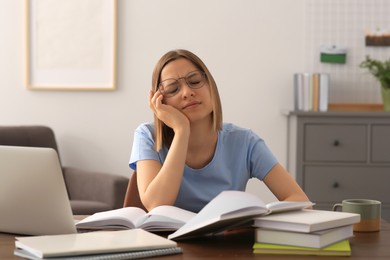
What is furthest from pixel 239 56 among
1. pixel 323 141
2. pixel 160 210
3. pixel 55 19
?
pixel 160 210

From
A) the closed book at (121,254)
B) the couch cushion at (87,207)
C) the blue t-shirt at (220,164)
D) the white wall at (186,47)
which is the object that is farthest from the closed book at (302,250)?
the white wall at (186,47)

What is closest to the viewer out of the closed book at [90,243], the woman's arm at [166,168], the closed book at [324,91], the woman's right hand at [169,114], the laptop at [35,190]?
the closed book at [90,243]

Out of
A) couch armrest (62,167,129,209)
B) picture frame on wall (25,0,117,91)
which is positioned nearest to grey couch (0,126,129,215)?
couch armrest (62,167,129,209)

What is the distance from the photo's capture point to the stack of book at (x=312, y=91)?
4617 mm

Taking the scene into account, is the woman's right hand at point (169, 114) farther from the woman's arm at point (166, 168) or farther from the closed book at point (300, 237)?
the closed book at point (300, 237)

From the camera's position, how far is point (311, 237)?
1.75 m

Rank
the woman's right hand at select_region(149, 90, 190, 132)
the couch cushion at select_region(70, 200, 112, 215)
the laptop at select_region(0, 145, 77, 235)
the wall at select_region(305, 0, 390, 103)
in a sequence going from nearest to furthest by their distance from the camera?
the laptop at select_region(0, 145, 77, 235), the woman's right hand at select_region(149, 90, 190, 132), the couch cushion at select_region(70, 200, 112, 215), the wall at select_region(305, 0, 390, 103)

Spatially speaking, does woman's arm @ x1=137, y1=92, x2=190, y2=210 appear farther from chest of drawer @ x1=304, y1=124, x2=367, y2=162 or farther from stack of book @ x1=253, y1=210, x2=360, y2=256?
chest of drawer @ x1=304, y1=124, x2=367, y2=162

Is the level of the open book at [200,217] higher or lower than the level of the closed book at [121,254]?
higher

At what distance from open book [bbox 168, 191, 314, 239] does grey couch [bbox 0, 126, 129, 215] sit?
7.46 feet

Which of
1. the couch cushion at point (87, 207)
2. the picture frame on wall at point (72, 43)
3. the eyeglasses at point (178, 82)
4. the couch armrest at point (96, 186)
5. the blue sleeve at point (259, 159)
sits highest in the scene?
the picture frame on wall at point (72, 43)

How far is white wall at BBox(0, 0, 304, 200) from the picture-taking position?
15.9ft

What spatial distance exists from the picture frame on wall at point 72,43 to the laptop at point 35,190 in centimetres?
299

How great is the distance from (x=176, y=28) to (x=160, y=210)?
2.95m
